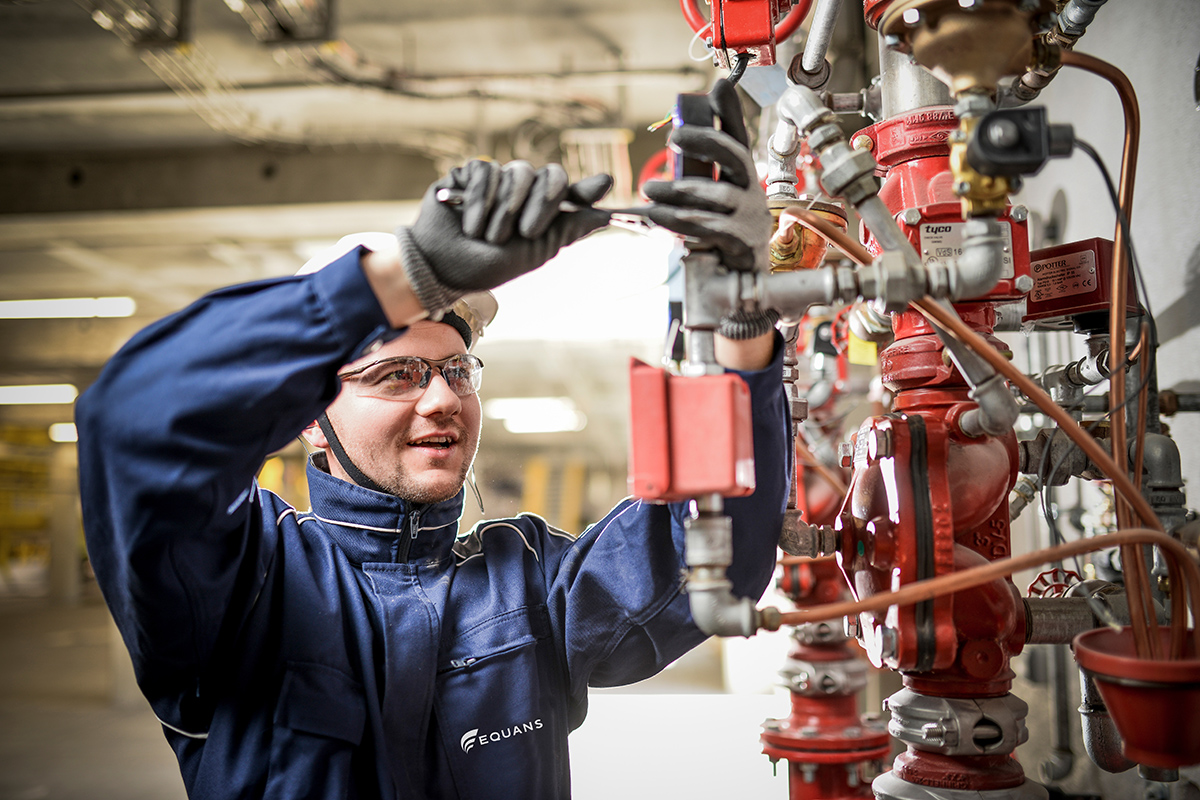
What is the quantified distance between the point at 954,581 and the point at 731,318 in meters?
0.32

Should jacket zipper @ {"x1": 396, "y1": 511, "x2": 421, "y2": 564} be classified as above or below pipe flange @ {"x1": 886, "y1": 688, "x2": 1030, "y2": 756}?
above

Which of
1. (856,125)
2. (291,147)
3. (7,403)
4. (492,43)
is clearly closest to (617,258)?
(492,43)

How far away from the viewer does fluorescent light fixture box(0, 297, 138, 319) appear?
7.08 metres

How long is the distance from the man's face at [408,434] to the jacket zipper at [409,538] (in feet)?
0.07

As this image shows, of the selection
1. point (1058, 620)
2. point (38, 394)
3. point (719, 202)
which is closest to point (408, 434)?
point (719, 202)

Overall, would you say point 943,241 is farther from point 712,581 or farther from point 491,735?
point 491,735

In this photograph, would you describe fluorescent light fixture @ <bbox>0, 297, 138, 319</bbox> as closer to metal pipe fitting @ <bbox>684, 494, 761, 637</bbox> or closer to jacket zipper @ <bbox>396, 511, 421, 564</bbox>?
jacket zipper @ <bbox>396, 511, 421, 564</bbox>

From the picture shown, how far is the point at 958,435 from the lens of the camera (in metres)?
0.99

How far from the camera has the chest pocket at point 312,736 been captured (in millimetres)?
1010

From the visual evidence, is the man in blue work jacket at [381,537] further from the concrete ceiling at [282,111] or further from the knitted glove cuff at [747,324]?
the concrete ceiling at [282,111]

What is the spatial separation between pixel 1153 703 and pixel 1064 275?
582 millimetres

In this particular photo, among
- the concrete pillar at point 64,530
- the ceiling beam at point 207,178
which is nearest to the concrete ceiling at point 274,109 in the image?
the ceiling beam at point 207,178

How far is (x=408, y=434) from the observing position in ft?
4.02

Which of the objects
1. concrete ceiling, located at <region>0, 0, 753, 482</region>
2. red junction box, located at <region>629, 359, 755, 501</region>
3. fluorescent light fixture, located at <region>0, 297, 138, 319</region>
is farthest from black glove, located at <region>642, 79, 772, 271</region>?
fluorescent light fixture, located at <region>0, 297, 138, 319</region>
